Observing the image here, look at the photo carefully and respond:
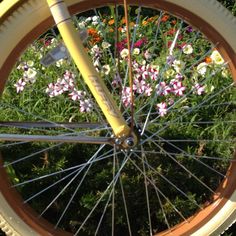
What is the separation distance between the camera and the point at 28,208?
8.04 feet

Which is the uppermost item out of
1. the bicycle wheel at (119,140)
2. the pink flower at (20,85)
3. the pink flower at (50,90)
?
the pink flower at (20,85)

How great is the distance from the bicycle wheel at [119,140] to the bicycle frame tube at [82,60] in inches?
3.5

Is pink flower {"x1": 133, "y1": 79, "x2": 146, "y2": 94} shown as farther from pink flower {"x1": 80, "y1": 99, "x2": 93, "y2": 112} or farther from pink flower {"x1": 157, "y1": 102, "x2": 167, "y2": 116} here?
pink flower {"x1": 80, "y1": 99, "x2": 93, "y2": 112}

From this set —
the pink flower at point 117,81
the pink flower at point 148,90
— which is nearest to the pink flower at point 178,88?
the pink flower at point 148,90

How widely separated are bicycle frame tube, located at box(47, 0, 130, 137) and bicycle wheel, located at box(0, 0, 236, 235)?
0.09m

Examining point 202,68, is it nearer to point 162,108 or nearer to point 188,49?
point 188,49

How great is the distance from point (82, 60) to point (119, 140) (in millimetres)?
340

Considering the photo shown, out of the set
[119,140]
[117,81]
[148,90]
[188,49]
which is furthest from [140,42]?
[119,140]

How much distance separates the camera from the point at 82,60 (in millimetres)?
2152

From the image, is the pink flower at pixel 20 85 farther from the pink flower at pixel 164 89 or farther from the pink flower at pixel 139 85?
the pink flower at pixel 164 89

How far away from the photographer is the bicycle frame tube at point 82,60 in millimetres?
2119

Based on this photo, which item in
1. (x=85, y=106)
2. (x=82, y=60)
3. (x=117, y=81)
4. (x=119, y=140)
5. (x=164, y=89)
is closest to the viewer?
(x=82, y=60)

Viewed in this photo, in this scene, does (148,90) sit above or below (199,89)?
above

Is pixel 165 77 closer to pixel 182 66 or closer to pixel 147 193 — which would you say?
pixel 182 66
